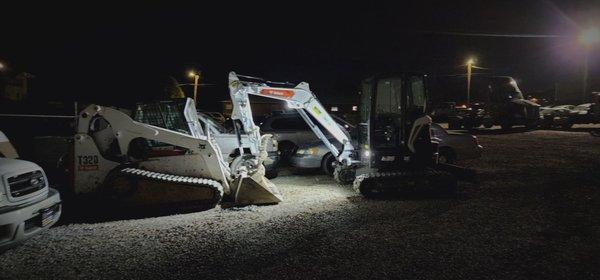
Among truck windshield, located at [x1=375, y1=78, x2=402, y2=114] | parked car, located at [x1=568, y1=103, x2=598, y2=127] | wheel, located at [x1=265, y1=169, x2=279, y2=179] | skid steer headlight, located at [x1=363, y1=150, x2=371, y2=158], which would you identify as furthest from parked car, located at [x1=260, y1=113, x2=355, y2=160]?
parked car, located at [x1=568, y1=103, x2=598, y2=127]

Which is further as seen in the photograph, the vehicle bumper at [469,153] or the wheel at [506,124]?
the wheel at [506,124]

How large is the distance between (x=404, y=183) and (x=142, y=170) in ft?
16.2

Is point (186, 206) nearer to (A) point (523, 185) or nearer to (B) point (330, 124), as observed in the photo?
(B) point (330, 124)

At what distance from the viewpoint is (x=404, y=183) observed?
7648 millimetres

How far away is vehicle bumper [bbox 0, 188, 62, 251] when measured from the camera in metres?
4.16

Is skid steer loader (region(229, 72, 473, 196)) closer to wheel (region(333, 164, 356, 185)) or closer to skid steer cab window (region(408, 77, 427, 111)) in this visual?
skid steer cab window (region(408, 77, 427, 111))

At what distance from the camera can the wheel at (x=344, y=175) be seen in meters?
8.77

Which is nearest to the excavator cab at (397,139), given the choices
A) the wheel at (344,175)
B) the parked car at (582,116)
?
the wheel at (344,175)

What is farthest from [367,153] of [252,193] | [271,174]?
[271,174]

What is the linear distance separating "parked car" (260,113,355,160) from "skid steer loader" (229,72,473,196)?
379cm

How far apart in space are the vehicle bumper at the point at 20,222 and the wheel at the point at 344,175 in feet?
19.0

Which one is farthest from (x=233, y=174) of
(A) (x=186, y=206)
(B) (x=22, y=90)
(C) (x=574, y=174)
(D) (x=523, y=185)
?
(B) (x=22, y=90)

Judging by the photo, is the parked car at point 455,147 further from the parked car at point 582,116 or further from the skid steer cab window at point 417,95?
the parked car at point 582,116

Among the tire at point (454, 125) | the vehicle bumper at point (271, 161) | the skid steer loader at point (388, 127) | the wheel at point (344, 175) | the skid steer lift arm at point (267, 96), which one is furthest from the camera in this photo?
the tire at point (454, 125)
